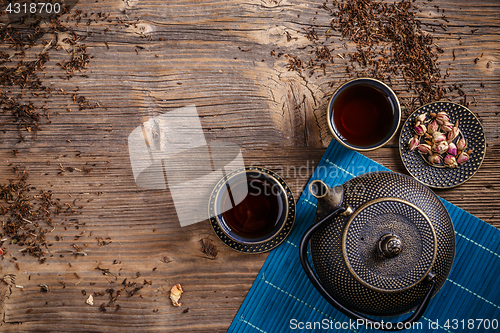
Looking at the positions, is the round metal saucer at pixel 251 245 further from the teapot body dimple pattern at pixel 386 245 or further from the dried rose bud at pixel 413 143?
the dried rose bud at pixel 413 143

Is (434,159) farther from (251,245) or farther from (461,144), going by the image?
(251,245)

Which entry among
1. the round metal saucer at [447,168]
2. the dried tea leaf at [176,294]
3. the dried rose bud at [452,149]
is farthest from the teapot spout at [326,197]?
the dried tea leaf at [176,294]

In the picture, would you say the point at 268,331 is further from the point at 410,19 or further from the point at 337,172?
the point at 410,19

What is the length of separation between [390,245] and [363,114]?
1.84 ft

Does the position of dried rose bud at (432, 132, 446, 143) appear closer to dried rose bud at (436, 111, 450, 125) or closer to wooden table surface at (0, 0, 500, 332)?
dried rose bud at (436, 111, 450, 125)

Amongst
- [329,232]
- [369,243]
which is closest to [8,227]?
[329,232]

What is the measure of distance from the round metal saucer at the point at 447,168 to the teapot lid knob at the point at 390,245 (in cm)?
47

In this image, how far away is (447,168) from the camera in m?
1.20

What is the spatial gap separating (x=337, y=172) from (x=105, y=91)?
101 cm

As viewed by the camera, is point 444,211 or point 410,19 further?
point 410,19

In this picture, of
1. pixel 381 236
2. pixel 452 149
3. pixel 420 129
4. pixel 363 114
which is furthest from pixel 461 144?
pixel 381 236

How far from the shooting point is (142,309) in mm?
1271

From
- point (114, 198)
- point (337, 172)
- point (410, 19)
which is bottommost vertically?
point (114, 198)

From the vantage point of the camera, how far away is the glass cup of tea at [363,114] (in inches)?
45.8
